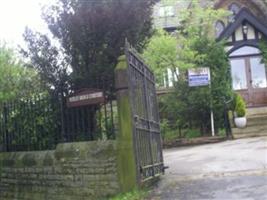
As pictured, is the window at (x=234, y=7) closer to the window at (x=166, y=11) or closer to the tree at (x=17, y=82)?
the window at (x=166, y=11)

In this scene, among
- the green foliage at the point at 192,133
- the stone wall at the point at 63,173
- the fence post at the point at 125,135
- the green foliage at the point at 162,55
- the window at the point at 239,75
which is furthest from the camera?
the window at the point at 239,75

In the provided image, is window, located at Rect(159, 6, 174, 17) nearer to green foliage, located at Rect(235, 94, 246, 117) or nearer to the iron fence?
green foliage, located at Rect(235, 94, 246, 117)

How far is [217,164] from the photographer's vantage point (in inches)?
519

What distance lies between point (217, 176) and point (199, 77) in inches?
478

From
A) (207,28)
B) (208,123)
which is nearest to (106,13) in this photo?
(208,123)

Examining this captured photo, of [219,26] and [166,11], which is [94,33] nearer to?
[166,11]

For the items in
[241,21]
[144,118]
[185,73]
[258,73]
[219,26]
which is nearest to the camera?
[144,118]

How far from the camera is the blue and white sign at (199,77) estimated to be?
23.0m

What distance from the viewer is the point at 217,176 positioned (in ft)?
36.7

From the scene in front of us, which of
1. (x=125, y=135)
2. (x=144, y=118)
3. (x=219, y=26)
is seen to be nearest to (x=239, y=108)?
(x=219, y=26)

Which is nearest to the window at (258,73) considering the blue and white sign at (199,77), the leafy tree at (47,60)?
the blue and white sign at (199,77)

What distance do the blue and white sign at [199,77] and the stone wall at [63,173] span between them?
11.5 m

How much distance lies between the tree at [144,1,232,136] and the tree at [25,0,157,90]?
32.9 feet

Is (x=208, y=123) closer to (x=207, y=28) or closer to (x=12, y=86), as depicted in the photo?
(x=207, y=28)
